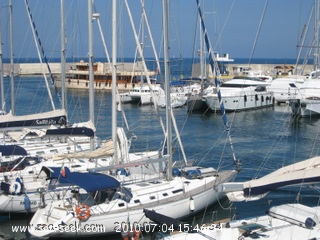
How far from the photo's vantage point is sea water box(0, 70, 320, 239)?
22688mm

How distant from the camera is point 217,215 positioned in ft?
71.0

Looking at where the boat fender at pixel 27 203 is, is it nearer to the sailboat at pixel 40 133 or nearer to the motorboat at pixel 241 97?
the sailboat at pixel 40 133

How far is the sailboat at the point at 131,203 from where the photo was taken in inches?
723

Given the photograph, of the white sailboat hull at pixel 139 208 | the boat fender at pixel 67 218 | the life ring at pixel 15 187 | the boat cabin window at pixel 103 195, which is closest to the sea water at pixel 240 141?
the white sailboat hull at pixel 139 208

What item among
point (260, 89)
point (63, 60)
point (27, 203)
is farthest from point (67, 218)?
point (260, 89)

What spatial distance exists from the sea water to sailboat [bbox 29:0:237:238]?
891 millimetres

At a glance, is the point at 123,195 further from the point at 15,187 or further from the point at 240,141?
the point at 240,141

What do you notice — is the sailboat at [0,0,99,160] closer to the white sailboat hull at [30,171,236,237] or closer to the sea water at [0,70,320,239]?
the sea water at [0,70,320,239]

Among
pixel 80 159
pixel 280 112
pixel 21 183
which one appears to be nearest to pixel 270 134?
pixel 280 112

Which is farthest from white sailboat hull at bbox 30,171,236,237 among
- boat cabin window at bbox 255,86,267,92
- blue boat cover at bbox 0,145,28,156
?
boat cabin window at bbox 255,86,267,92

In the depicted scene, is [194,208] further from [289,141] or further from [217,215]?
[289,141]

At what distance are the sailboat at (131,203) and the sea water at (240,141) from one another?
89cm

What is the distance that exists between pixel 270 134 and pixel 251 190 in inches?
1142

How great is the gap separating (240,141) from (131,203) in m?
22.9
